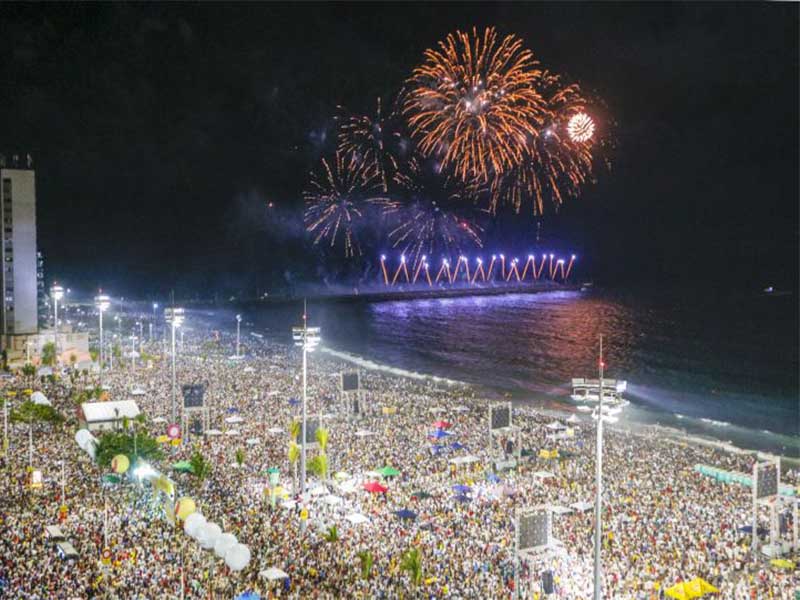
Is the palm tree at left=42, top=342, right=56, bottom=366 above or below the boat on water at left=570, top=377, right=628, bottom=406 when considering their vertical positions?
below

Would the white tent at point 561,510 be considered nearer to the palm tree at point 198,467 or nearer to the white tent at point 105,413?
the palm tree at point 198,467

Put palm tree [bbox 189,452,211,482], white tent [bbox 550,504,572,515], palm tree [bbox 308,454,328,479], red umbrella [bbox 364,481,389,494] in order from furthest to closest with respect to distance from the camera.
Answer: palm tree [bbox 308,454,328,479]
red umbrella [bbox 364,481,389,494]
palm tree [bbox 189,452,211,482]
white tent [bbox 550,504,572,515]

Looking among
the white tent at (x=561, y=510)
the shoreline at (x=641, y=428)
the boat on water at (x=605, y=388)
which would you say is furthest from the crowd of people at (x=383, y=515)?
the boat on water at (x=605, y=388)

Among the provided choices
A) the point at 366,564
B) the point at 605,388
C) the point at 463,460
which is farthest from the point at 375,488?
the point at 605,388

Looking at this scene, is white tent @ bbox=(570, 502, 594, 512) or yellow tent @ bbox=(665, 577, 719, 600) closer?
yellow tent @ bbox=(665, 577, 719, 600)

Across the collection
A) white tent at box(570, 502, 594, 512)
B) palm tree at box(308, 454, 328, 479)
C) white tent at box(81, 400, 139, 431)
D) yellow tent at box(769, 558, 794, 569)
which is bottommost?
yellow tent at box(769, 558, 794, 569)

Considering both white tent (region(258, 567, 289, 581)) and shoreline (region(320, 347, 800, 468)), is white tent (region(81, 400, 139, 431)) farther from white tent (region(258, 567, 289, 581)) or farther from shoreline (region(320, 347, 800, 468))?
shoreline (region(320, 347, 800, 468))

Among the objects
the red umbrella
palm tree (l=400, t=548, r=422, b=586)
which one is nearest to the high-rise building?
the red umbrella

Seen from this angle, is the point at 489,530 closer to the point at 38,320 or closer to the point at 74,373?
the point at 74,373

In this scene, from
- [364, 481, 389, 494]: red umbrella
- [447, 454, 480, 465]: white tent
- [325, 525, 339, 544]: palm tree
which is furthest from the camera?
[447, 454, 480, 465]: white tent
